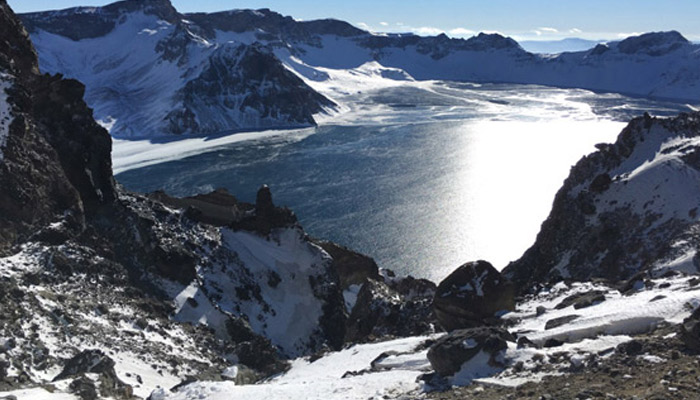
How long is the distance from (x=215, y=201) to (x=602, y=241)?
37147 mm

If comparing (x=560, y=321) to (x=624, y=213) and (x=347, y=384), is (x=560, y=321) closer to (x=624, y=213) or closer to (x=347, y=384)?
(x=347, y=384)

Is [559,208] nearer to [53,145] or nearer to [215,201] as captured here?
[215,201]

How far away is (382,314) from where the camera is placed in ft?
159

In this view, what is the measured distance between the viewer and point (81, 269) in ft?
123

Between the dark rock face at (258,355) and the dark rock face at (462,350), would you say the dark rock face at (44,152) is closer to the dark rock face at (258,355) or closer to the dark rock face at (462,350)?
the dark rock face at (258,355)

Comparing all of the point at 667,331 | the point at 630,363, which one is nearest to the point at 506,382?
the point at 630,363

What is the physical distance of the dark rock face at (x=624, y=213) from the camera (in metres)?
45.7

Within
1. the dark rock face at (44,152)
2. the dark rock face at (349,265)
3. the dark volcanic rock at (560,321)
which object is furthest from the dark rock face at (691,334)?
the dark rock face at (349,265)

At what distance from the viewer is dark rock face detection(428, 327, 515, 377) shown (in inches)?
810

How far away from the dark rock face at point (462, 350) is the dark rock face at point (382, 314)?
796 inches

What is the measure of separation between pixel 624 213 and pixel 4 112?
45953 mm

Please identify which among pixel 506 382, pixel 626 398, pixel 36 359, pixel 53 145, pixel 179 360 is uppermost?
pixel 53 145

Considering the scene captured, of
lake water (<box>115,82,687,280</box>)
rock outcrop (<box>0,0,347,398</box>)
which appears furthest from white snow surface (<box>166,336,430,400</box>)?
lake water (<box>115,82,687,280</box>)

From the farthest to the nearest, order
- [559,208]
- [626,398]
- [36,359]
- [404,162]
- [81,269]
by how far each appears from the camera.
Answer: [404,162] < [559,208] < [81,269] < [36,359] < [626,398]
